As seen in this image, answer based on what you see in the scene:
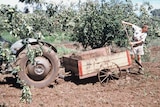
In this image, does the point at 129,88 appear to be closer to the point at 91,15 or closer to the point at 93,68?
the point at 93,68

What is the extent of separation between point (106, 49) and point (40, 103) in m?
3.53

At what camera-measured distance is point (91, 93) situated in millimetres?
8883

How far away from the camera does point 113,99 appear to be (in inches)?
325

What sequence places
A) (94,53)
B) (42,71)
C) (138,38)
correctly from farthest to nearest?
(138,38), (94,53), (42,71)

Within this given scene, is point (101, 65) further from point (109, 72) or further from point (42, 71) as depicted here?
point (42, 71)

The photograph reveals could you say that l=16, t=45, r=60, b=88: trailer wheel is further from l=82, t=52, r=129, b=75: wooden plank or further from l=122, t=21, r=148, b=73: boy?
l=122, t=21, r=148, b=73: boy

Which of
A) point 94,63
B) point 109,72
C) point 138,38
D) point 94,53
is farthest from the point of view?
point 138,38

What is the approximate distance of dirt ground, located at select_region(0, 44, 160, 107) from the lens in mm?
7867

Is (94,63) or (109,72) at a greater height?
(94,63)

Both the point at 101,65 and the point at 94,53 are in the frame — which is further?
the point at 94,53

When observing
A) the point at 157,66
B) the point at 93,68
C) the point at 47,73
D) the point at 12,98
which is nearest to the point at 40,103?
the point at 12,98

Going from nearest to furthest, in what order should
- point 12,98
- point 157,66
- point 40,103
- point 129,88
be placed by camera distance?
point 40,103
point 12,98
point 129,88
point 157,66

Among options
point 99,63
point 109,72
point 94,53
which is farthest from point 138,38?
point 99,63

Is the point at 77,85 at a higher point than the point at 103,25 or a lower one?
lower
